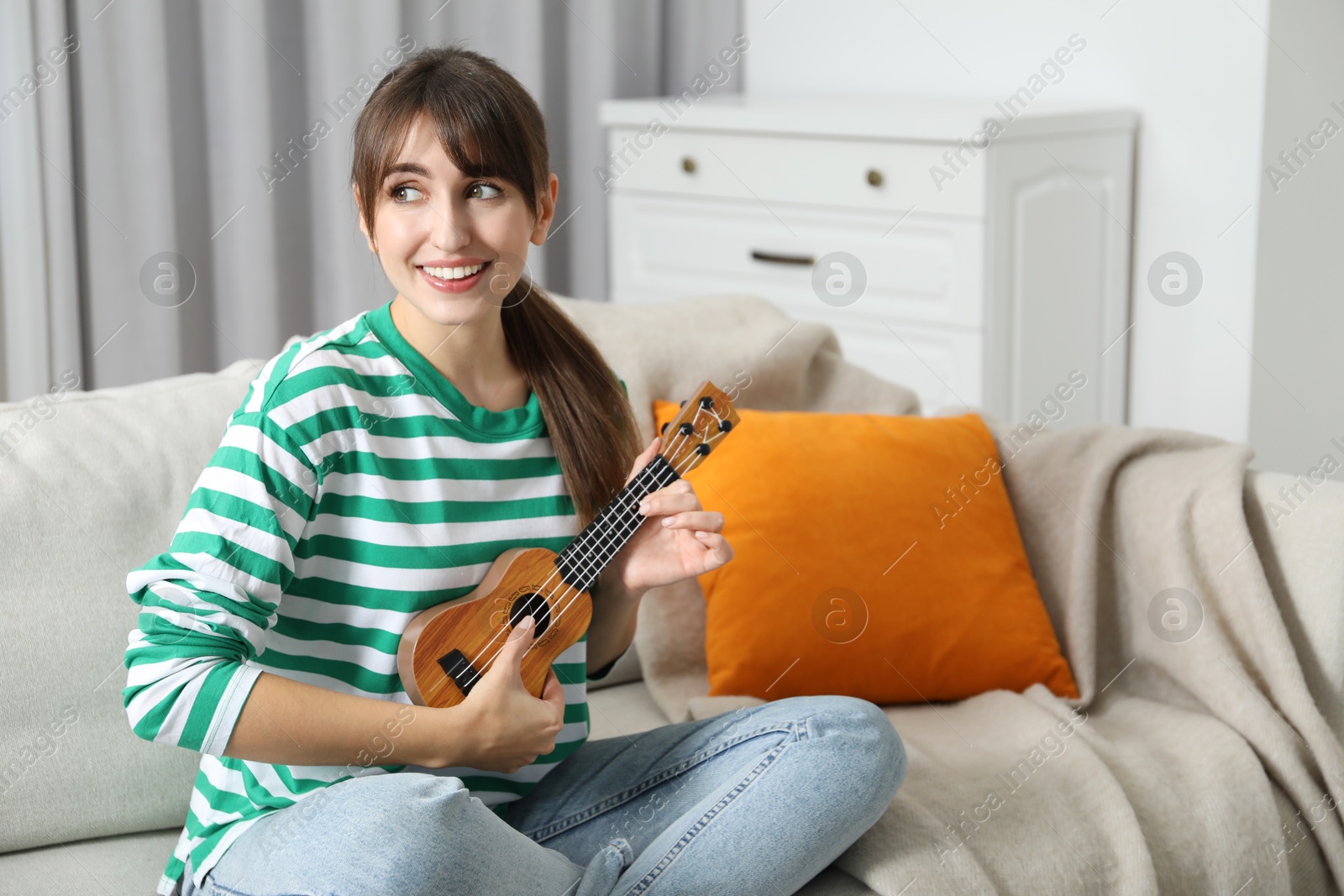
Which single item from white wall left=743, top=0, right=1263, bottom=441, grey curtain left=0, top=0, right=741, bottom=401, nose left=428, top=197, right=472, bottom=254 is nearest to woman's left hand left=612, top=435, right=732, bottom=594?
nose left=428, top=197, right=472, bottom=254

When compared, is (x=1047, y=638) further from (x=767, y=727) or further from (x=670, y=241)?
(x=670, y=241)

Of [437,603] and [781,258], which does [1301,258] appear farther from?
[437,603]

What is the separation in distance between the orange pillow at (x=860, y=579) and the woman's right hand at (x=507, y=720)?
409mm

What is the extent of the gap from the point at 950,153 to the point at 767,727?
1.35 m

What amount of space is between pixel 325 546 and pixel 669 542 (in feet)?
0.90

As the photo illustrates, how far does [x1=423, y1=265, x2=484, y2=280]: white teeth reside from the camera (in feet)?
2.99

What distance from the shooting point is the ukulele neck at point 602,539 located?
99 cm

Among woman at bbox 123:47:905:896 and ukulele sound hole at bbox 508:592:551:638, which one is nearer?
woman at bbox 123:47:905:896

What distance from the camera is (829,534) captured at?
1312mm

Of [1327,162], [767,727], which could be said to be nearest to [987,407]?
[1327,162]

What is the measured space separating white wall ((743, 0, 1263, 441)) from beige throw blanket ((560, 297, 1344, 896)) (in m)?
0.86

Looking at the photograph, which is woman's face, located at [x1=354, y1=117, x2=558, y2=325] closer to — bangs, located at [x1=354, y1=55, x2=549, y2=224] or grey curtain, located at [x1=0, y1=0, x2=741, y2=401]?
bangs, located at [x1=354, y1=55, x2=549, y2=224]

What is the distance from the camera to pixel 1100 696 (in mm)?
1370

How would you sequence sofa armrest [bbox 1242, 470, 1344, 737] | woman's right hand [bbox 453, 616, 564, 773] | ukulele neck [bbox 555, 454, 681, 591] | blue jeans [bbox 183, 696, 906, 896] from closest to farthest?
blue jeans [bbox 183, 696, 906, 896] < woman's right hand [bbox 453, 616, 564, 773] < ukulele neck [bbox 555, 454, 681, 591] < sofa armrest [bbox 1242, 470, 1344, 737]
